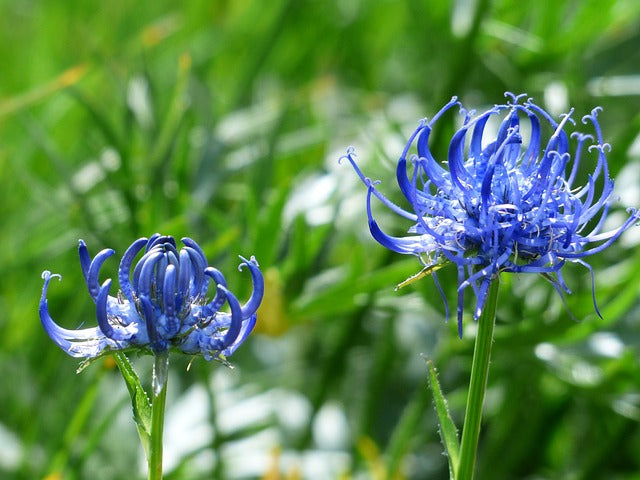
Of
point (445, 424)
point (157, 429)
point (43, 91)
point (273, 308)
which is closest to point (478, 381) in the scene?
point (445, 424)

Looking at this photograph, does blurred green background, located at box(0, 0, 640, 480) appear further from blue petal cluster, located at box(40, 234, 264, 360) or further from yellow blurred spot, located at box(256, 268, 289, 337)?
blue petal cluster, located at box(40, 234, 264, 360)

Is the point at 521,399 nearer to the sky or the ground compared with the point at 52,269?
nearer to the ground

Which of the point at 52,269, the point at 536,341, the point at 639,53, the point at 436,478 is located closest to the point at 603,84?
the point at 639,53

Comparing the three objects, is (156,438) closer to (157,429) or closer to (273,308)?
(157,429)

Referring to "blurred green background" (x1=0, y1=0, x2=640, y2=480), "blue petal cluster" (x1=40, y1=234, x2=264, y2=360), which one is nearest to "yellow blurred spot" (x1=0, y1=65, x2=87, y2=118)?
"blurred green background" (x1=0, y1=0, x2=640, y2=480)

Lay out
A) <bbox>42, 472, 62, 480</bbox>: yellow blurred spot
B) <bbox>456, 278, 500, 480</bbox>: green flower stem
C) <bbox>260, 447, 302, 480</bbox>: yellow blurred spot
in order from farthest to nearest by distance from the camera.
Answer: <bbox>260, 447, 302, 480</bbox>: yellow blurred spot → <bbox>42, 472, 62, 480</bbox>: yellow blurred spot → <bbox>456, 278, 500, 480</bbox>: green flower stem

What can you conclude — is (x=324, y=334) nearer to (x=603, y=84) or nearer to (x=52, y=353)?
(x=52, y=353)

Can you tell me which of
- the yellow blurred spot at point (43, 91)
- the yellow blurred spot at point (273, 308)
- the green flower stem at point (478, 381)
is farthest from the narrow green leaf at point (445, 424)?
the yellow blurred spot at point (43, 91)
